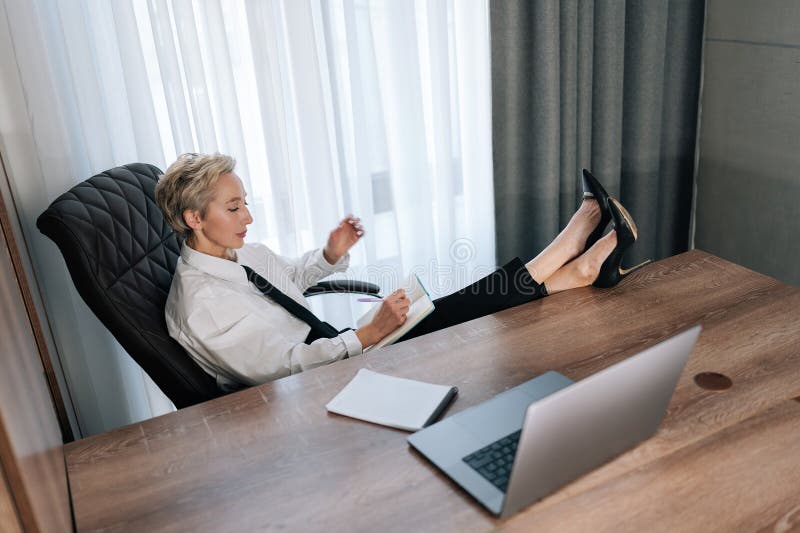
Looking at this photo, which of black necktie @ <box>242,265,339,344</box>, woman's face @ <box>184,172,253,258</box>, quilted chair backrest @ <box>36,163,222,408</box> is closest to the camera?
quilted chair backrest @ <box>36,163,222,408</box>

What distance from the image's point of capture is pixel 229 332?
1.81m

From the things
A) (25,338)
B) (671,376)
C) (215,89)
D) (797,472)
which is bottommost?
(797,472)

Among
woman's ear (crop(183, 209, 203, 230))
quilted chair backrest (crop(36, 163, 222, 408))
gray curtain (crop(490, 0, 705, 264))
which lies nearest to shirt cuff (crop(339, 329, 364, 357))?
quilted chair backrest (crop(36, 163, 222, 408))

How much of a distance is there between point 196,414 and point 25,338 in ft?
1.15

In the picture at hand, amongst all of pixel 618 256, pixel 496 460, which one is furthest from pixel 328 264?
pixel 496 460

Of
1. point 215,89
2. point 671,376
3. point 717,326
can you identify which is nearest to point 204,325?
point 215,89

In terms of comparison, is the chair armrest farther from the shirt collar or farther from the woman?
the shirt collar

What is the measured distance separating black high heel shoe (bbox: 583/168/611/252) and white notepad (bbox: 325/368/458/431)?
793mm

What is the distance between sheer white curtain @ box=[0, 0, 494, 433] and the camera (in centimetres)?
206

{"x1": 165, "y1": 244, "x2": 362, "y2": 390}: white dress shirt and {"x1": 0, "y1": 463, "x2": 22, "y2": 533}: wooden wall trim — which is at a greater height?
{"x1": 0, "y1": 463, "x2": 22, "y2": 533}: wooden wall trim

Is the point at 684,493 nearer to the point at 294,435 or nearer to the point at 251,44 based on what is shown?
the point at 294,435

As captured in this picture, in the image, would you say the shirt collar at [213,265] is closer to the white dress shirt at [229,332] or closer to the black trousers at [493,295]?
the white dress shirt at [229,332]

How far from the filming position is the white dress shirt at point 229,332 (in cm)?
179

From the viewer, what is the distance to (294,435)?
1.43 meters
